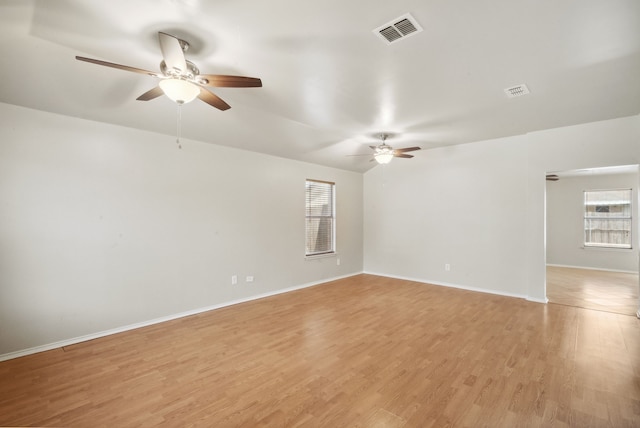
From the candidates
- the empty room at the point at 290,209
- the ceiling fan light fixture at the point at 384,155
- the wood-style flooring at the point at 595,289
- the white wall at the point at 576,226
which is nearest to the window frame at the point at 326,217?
the empty room at the point at 290,209

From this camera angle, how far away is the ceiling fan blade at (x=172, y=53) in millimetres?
1999

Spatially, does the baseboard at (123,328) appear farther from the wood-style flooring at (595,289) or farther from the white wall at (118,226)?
the wood-style flooring at (595,289)

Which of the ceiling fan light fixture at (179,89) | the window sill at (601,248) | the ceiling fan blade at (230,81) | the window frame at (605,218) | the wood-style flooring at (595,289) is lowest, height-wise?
the wood-style flooring at (595,289)

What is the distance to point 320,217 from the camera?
637 centimetres

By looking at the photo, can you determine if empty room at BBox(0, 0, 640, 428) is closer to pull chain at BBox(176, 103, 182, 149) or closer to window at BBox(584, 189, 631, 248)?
pull chain at BBox(176, 103, 182, 149)

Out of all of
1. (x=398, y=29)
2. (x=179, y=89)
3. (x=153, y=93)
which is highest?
(x=398, y=29)

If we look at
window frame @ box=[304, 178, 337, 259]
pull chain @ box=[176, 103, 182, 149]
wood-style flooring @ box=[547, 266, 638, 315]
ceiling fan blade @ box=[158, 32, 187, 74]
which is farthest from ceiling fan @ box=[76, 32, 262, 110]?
wood-style flooring @ box=[547, 266, 638, 315]

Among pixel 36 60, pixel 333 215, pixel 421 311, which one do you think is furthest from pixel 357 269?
pixel 36 60

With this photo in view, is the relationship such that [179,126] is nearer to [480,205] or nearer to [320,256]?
[320,256]

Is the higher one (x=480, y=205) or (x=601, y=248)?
(x=480, y=205)

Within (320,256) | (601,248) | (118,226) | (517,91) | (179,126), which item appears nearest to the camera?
(517,91)

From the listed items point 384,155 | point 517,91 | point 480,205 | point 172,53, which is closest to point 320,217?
point 384,155

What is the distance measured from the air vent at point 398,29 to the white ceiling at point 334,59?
0.07 m

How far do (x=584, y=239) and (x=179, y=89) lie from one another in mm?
10150
